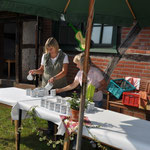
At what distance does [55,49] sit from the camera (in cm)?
376

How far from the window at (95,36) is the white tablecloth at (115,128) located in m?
2.81

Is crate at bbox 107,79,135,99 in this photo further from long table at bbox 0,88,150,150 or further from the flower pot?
the flower pot

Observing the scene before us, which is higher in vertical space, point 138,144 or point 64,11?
point 64,11

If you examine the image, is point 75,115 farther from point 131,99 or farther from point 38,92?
point 131,99

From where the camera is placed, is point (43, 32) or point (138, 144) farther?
point (43, 32)

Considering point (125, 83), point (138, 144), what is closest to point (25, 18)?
point (125, 83)

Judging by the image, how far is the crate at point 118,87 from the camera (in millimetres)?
4238

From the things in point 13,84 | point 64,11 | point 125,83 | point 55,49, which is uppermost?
point 64,11

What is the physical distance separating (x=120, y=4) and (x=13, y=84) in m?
5.27

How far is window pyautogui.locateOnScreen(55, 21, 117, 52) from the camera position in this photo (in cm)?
519

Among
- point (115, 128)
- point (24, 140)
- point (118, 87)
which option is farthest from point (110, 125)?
point (118, 87)

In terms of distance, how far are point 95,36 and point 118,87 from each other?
68.2 inches

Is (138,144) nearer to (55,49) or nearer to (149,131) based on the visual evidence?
(149,131)

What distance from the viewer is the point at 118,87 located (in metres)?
4.32
